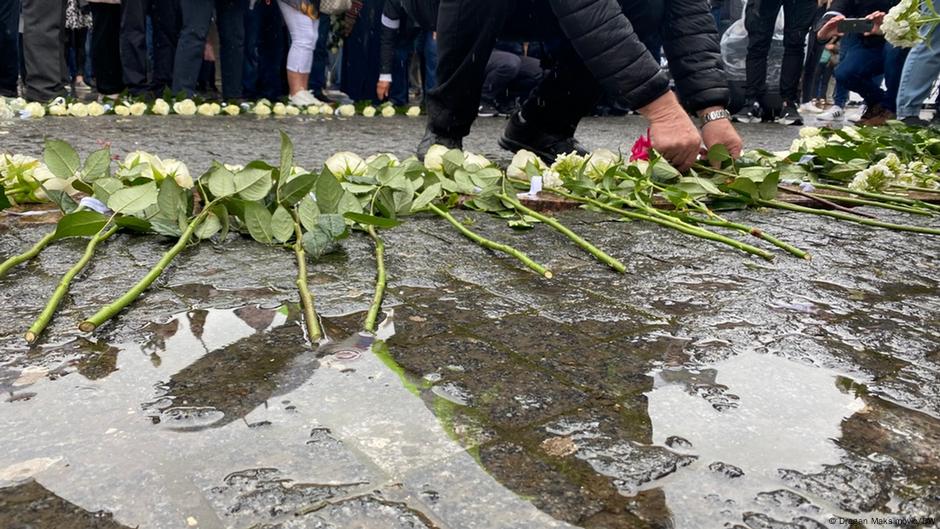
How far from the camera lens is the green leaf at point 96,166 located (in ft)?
7.59

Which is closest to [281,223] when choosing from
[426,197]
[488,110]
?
[426,197]

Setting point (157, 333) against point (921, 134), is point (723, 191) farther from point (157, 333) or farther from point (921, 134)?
point (157, 333)

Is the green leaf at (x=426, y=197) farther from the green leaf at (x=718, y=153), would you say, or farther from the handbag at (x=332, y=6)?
the handbag at (x=332, y=6)

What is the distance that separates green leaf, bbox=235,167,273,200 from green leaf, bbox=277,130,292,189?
31mm

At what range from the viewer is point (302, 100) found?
8359 mm

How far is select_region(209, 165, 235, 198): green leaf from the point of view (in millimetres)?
2178

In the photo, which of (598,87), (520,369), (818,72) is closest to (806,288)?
(520,369)

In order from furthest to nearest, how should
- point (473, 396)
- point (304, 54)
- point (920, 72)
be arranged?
point (304, 54)
point (920, 72)
point (473, 396)

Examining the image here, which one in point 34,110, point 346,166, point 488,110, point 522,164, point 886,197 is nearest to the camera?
point 346,166

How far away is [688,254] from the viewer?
7.65 ft

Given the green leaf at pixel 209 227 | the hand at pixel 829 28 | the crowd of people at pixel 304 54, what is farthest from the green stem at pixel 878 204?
the hand at pixel 829 28

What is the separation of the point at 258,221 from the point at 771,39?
28.6 feet

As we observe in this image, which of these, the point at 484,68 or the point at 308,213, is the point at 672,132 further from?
the point at 308,213

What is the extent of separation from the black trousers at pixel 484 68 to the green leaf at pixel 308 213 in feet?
5.72
